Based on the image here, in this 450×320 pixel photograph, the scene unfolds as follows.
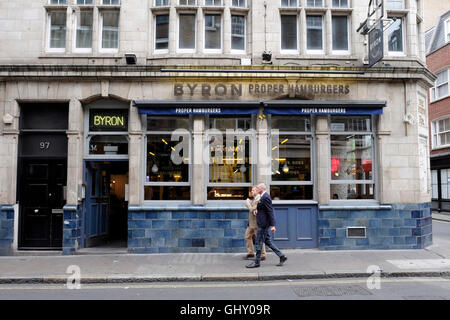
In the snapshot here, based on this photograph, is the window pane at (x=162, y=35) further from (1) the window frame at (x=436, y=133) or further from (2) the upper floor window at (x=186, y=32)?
(1) the window frame at (x=436, y=133)

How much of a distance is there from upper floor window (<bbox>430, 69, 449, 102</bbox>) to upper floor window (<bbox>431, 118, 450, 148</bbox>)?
5.86 ft

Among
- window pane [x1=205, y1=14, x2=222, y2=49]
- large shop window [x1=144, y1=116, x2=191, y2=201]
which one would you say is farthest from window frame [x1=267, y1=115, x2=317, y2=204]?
window pane [x1=205, y1=14, x2=222, y2=49]

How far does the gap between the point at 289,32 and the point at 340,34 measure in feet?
5.43

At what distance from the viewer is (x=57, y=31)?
11422 mm

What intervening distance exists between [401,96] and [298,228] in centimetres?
520

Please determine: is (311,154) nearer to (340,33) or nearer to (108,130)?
(340,33)

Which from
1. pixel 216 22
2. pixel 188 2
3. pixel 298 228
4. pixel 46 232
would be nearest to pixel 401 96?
pixel 298 228

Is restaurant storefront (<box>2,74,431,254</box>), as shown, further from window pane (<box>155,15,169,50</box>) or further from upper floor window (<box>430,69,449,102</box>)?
upper floor window (<box>430,69,449,102</box>)

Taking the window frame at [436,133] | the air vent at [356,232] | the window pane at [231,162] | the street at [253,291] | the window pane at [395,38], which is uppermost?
the window pane at [395,38]

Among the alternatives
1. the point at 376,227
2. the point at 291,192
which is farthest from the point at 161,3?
the point at 376,227

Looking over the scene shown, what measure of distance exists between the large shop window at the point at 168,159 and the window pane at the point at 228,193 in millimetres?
707

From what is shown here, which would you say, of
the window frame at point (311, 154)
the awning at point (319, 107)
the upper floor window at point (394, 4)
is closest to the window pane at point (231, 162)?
the window frame at point (311, 154)

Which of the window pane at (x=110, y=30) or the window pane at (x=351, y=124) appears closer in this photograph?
the window pane at (x=351, y=124)

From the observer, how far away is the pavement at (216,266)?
25.9ft
